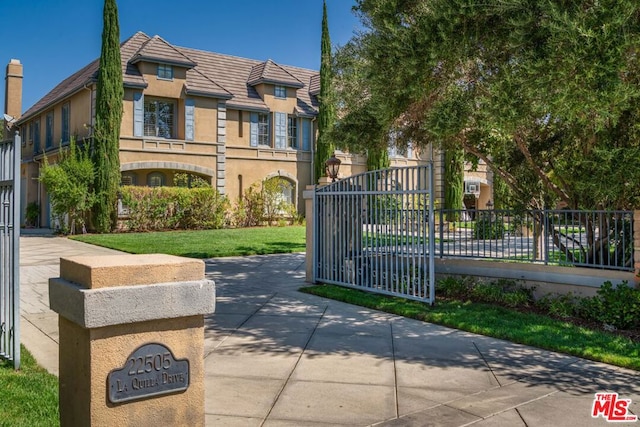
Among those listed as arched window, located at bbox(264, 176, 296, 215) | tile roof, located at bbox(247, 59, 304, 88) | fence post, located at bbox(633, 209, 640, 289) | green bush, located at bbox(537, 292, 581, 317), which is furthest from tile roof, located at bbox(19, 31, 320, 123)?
fence post, located at bbox(633, 209, 640, 289)

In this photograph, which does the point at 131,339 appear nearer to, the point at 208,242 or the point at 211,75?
the point at 208,242

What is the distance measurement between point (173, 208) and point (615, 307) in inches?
755

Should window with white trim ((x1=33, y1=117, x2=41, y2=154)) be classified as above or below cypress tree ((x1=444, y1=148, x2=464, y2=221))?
above

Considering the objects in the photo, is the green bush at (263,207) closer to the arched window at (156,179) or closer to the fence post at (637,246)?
the arched window at (156,179)

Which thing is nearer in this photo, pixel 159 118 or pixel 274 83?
pixel 159 118

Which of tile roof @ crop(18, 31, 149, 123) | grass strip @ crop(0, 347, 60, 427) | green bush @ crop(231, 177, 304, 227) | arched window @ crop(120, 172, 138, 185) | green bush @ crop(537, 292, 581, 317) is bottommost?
grass strip @ crop(0, 347, 60, 427)

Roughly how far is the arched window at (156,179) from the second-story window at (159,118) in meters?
1.74

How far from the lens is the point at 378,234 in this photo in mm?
9203

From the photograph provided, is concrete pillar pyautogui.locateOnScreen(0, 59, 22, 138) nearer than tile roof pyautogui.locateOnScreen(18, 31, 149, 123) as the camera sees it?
No

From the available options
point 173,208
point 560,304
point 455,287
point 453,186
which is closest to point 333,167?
point 455,287

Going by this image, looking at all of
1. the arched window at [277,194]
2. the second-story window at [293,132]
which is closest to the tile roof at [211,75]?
the second-story window at [293,132]

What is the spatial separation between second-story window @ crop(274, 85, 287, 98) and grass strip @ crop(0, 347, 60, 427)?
23.9 metres

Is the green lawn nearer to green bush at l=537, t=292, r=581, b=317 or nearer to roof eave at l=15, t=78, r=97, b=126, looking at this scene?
roof eave at l=15, t=78, r=97, b=126

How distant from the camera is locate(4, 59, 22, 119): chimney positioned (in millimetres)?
32531
